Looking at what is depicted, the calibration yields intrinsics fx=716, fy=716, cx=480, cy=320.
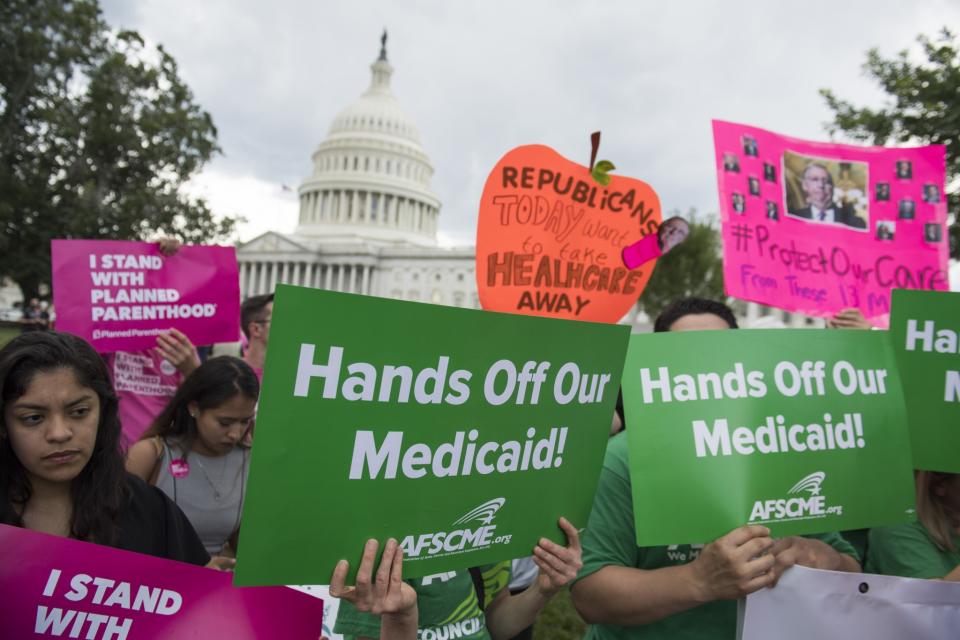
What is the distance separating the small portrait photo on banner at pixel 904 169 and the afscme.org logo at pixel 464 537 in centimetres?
308

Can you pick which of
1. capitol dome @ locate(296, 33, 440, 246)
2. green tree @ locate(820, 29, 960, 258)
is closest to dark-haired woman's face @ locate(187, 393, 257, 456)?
green tree @ locate(820, 29, 960, 258)

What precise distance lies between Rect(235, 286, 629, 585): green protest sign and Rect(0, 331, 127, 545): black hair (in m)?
0.77

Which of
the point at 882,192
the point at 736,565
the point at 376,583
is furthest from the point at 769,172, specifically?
the point at 376,583

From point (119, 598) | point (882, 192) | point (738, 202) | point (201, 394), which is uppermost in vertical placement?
point (882, 192)

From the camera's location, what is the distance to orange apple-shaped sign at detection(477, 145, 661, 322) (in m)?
3.11

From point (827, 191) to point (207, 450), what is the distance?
3193mm

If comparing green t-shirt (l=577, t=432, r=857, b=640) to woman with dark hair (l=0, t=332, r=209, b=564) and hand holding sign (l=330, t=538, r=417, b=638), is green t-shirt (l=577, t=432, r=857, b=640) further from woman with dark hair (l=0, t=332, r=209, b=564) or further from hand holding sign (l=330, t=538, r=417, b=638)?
woman with dark hair (l=0, t=332, r=209, b=564)

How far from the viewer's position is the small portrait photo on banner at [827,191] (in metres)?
3.62

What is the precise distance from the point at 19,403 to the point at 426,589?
3.75ft

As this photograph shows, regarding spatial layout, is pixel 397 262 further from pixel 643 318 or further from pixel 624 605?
pixel 624 605

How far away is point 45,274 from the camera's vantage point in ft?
66.7

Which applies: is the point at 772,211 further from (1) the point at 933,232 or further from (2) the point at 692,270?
(2) the point at 692,270

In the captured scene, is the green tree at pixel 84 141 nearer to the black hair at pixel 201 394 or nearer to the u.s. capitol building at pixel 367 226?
the black hair at pixel 201 394

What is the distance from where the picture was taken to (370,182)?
7062 centimetres
